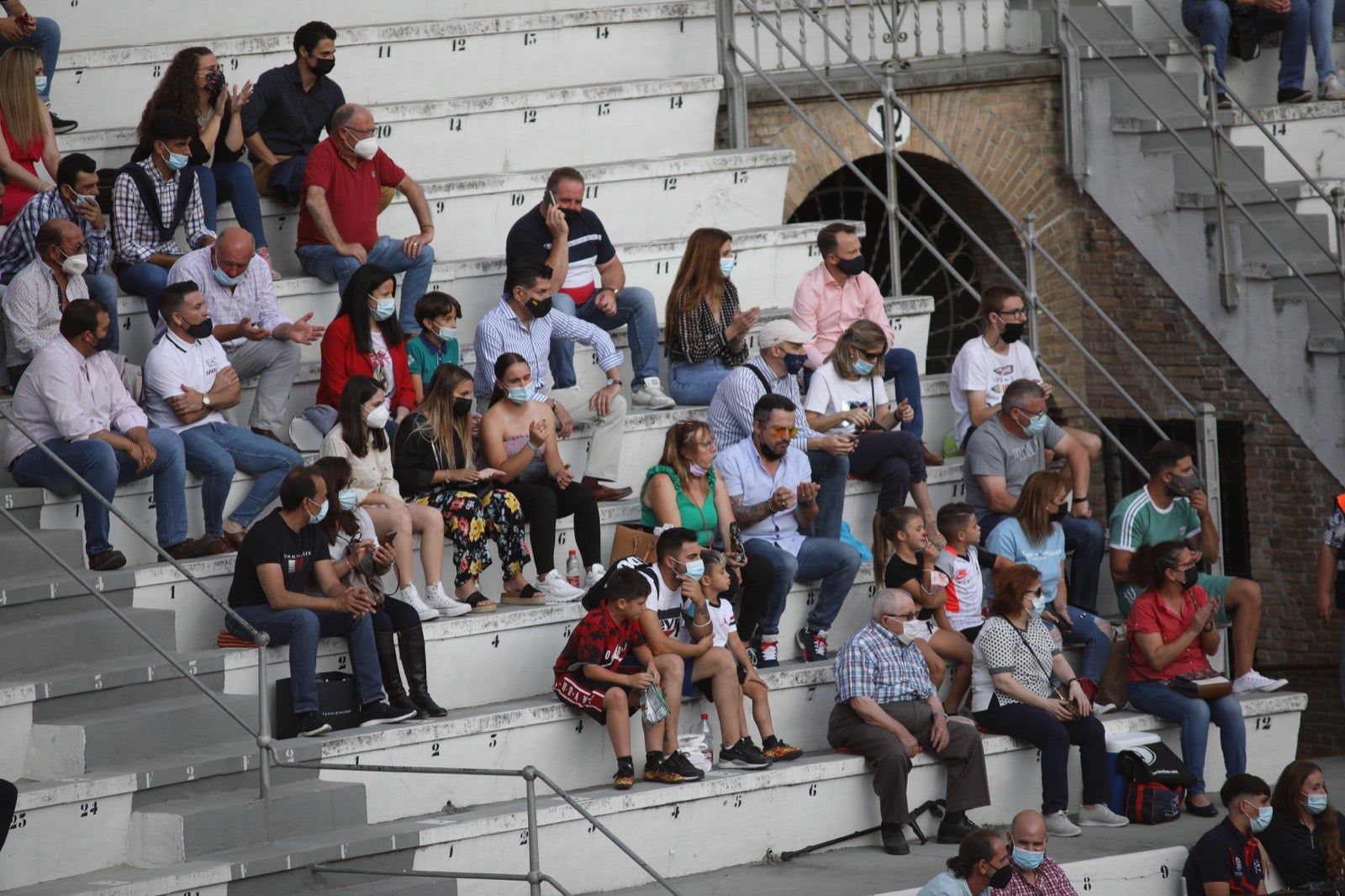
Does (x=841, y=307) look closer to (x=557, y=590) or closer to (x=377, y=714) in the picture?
(x=557, y=590)

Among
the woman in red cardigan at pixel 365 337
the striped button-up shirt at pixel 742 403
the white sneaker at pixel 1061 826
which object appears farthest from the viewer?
the striped button-up shirt at pixel 742 403

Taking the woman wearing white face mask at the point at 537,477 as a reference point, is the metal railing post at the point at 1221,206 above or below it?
above

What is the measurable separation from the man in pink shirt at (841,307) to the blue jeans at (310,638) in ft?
12.0

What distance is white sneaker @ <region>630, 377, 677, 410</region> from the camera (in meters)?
11.1

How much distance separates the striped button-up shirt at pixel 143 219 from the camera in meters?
10.4

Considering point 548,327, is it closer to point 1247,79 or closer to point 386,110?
point 386,110

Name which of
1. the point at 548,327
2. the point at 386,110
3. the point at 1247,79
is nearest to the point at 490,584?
the point at 548,327

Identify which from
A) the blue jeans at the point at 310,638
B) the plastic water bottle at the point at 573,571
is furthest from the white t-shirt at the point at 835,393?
the blue jeans at the point at 310,638

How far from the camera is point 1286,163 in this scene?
1393 centimetres

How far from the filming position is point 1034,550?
34.7 ft

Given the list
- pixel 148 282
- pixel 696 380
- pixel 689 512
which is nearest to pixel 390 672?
pixel 689 512

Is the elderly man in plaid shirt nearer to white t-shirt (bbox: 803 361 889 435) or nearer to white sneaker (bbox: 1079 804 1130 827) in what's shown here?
white sneaker (bbox: 1079 804 1130 827)

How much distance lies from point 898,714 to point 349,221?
4.25 m

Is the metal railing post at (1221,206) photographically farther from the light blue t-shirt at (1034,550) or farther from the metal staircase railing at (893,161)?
the light blue t-shirt at (1034,550)
